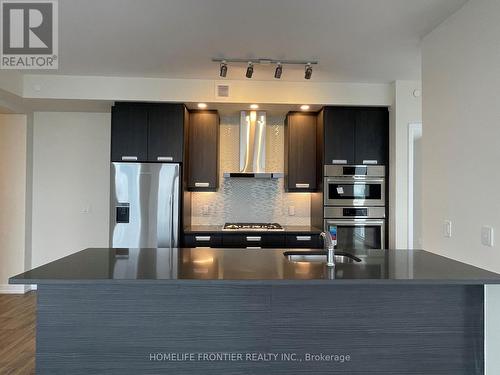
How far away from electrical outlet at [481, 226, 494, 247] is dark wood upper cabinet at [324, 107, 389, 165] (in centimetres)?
207

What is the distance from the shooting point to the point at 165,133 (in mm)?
4070

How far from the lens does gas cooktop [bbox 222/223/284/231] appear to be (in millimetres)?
4215

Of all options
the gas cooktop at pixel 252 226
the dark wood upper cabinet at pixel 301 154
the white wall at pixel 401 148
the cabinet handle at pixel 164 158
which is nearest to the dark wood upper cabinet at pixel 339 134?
the dark wood upper cabinet at pixel 301 154

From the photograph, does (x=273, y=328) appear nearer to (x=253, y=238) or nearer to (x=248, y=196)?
(x=253, y=238)

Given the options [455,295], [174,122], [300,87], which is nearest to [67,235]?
[174,122]

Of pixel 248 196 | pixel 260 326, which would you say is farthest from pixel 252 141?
pixel 260 326

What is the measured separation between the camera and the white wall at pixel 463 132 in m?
2.17

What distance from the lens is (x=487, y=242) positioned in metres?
2.19

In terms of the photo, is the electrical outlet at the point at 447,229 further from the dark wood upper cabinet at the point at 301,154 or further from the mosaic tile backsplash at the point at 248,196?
the mosaic tile backsplash at the point at 248,196

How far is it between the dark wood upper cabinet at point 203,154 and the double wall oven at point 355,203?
54.2 inches

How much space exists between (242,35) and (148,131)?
5.47 feet

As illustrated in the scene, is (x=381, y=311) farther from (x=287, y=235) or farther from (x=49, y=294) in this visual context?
(x=287, y=235)

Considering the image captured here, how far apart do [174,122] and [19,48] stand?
1569 millimetres

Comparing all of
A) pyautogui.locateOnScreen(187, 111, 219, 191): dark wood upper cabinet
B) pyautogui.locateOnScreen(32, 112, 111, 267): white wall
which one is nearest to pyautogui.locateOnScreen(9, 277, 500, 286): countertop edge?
pyautogui.locateOnScreen(187, 111, 219, 191): dark wood upper cabinet
